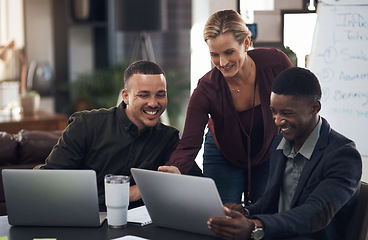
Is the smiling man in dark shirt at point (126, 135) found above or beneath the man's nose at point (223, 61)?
beneath

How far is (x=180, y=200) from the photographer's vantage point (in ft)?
5.47

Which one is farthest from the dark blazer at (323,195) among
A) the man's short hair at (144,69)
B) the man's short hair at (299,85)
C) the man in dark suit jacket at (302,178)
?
the man's short hair at (144,69)

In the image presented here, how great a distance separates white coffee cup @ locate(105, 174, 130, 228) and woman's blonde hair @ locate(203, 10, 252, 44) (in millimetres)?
743

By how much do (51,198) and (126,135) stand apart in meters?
0.59

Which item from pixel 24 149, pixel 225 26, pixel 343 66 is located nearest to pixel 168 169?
A: pixel 225 26

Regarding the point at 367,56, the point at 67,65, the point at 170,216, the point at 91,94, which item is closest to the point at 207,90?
the point at 170,216

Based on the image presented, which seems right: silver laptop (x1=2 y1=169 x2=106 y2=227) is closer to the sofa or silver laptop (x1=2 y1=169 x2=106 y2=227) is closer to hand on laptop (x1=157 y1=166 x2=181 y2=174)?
hand on laptop (x1=157 y1=166 x2=181 y2=174)

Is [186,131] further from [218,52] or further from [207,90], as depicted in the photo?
[218,52]

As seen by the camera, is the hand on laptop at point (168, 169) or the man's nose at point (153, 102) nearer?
the hand on laptop at point (168, 169)

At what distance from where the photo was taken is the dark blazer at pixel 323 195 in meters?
1.62

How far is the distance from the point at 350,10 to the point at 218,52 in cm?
102

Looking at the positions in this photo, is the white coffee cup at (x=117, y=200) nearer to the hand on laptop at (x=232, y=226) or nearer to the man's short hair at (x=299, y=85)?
the hand on laptop at (x=232, y=226)

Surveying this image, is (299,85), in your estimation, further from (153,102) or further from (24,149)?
(24,149)

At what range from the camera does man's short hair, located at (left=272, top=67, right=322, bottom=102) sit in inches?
71.0
